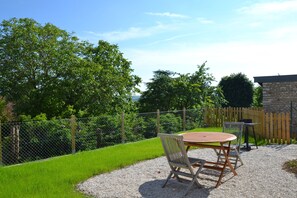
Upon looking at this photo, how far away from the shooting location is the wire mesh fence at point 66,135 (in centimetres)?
970

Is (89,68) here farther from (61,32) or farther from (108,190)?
(108,190)

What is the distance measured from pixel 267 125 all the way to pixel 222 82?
59.9ft

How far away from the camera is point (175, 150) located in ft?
18.9

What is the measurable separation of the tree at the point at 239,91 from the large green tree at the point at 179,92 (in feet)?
18.7

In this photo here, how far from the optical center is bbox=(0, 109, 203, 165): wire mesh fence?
9703mm

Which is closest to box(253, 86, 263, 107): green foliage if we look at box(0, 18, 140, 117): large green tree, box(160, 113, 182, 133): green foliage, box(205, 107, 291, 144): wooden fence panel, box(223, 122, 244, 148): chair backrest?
box(160, 113, 182, 133): green foliage

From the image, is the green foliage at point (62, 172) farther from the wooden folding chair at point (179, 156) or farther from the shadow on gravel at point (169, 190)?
the wooden folding chair at point (179, 156)

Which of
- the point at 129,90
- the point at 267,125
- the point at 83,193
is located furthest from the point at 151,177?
the point at 129,90

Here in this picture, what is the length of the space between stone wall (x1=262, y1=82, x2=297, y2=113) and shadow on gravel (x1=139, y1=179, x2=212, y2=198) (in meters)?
10.6

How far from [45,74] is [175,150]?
1102cm

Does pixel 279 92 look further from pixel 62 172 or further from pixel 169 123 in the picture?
pixel 62 172

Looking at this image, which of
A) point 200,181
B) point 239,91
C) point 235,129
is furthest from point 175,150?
point 239,91

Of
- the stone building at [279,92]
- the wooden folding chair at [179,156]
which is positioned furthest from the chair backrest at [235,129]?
the stone building at [279,92]

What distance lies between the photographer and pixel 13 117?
14.5 meters
